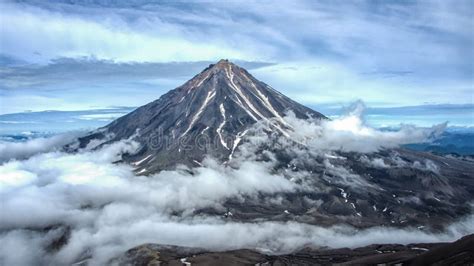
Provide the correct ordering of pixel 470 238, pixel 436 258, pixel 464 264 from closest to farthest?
pixel 464 264 → pixel 436 258 → pixel 470 238

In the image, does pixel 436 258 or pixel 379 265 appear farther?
pixel 379 265

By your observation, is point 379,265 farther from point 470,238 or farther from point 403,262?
point 470,238

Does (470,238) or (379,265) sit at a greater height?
(470,238)

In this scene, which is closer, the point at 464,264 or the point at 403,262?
the point at 464,264

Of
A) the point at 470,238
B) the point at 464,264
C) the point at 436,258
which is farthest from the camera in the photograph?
the point at 470,238

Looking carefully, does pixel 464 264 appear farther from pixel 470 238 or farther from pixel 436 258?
pixel 470 238

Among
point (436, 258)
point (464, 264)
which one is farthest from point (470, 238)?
point (464, 264)

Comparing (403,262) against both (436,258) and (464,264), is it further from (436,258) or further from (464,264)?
(464,264)

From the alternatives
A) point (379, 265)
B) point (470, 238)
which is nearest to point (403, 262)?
point (379, 265)
